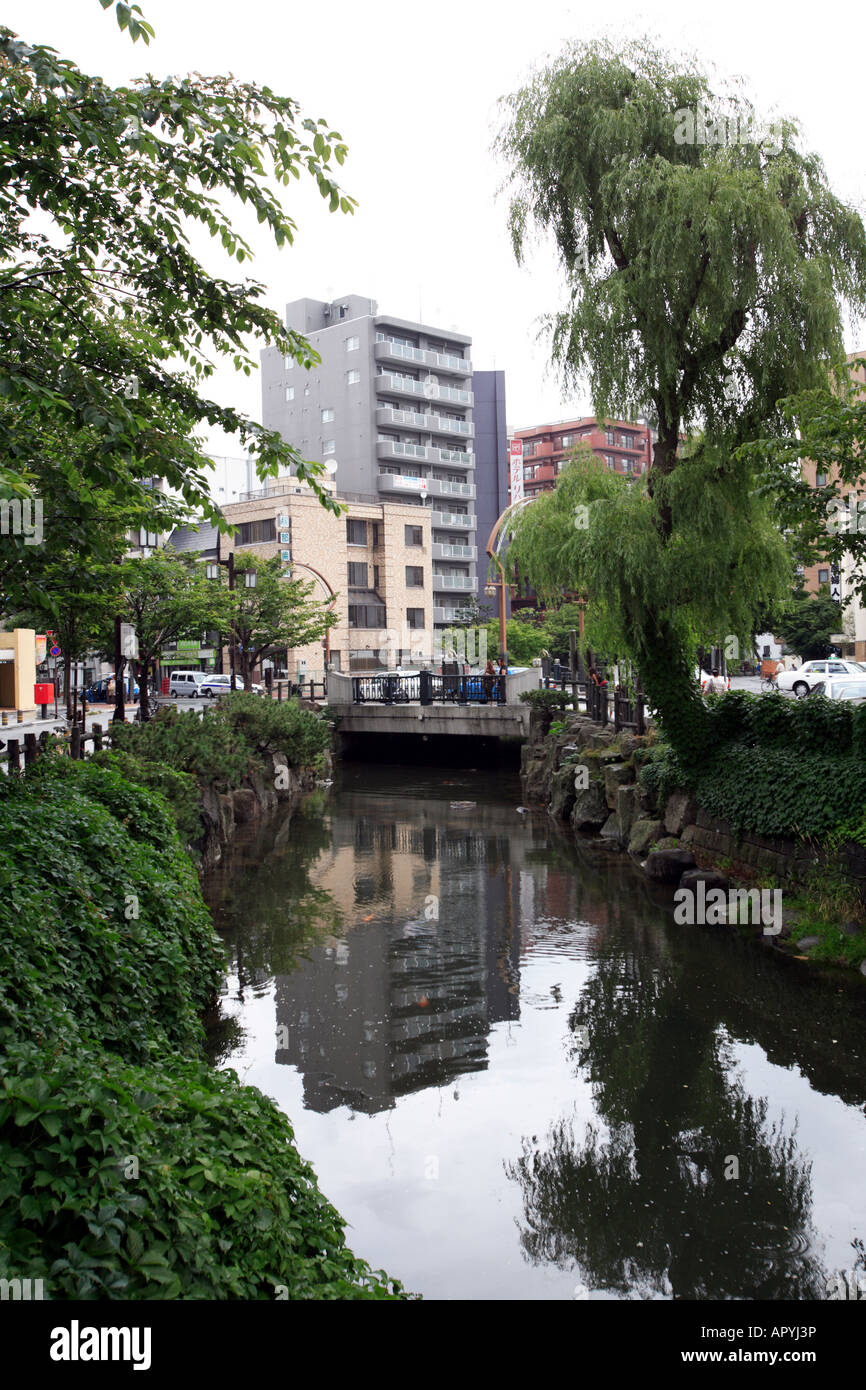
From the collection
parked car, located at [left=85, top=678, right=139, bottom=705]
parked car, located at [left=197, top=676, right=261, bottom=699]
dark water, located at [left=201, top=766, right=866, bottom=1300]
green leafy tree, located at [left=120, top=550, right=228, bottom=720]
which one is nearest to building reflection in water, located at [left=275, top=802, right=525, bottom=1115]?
dark water, located at [left=201, top=766, right=866, bottom=1300]

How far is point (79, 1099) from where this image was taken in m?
3.68

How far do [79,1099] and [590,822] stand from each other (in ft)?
61.0

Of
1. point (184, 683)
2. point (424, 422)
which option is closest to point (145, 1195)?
point (184, 683)

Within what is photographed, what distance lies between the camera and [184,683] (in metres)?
50.5

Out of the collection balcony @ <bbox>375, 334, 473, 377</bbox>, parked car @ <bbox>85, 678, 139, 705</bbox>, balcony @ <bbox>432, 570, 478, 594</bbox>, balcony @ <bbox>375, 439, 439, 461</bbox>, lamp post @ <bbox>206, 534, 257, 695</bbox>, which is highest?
balcony @ <bbox>375, 334, 473, 377</bbox>

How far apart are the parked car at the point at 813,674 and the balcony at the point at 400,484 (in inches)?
1196

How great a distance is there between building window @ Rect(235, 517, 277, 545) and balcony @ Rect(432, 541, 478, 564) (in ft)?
49.0

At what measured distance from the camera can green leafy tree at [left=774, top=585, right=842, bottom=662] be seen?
5269 cm

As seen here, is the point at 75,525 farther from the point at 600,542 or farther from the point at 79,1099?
the point at 600,542

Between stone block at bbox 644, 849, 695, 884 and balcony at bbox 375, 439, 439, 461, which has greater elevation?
balcony at bbox 375, 439, 439, 461

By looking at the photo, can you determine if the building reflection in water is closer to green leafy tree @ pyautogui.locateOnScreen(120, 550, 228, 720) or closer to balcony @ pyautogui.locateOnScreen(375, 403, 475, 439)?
green leafy tree @ pyautogui.locateOnScreen(120, 550, 228, 720)

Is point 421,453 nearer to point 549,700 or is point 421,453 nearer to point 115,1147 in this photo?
point 549,700

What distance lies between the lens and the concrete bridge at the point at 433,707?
32.9m
